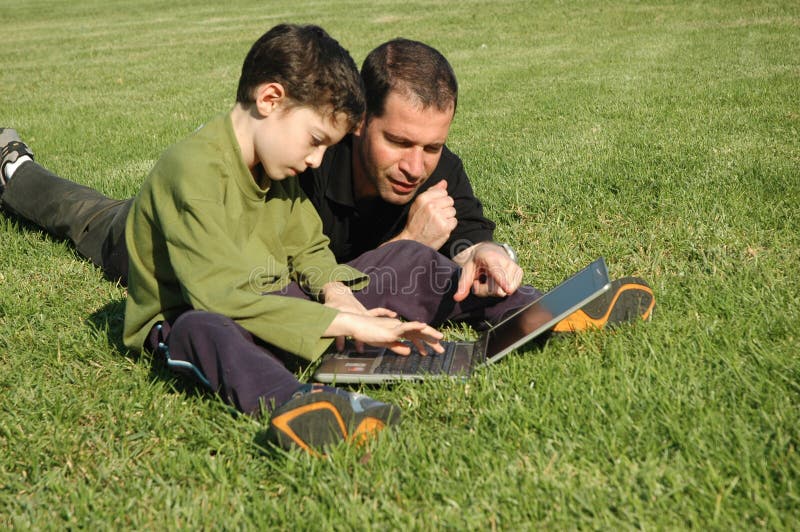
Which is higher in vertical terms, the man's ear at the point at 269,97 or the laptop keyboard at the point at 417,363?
the man's ear at the point at 269,97

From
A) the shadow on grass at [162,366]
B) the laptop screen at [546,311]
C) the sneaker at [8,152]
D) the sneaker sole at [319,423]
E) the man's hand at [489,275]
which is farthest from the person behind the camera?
the sneaker at [8,152]

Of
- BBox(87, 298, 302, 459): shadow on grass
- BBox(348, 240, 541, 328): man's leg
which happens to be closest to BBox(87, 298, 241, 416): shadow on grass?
BBox(87, 298, 302, 459): shadow on grass

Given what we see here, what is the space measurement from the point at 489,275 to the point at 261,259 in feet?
3.19

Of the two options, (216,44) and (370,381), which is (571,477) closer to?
(370,381)

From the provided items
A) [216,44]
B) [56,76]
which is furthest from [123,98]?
[216,44]

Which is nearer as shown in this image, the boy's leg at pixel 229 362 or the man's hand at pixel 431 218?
the boy's leg at pixel 229 362

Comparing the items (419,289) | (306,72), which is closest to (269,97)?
(306,72)

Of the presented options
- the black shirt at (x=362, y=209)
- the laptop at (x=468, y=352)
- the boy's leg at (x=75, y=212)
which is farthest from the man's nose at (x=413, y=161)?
the boy's leg at (x=75, y=212)

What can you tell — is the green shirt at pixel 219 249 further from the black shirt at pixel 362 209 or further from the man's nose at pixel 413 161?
the man's nose at pixel 413 161

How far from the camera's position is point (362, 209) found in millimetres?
3613

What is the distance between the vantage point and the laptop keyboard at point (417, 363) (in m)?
2.69

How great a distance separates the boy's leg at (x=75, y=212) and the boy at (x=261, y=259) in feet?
3.54

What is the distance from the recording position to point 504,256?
3.22 meters

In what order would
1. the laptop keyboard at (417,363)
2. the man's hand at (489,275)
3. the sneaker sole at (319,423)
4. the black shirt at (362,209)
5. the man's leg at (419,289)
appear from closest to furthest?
the sneaker sole at (319,423), the laptop keyboard at (417,363), the man's hand at (489,275), the man's leg at (419,289), the black shirt at (362,209)
